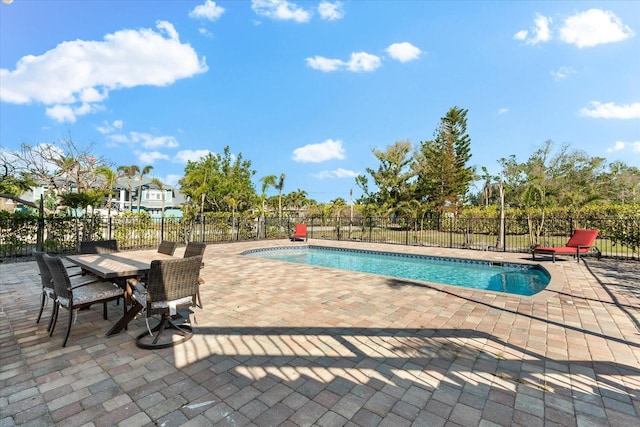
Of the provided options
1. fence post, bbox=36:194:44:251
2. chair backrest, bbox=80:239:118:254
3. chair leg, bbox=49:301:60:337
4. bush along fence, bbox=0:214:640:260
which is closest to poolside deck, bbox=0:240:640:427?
chair leg, bbox=49:301:60:337

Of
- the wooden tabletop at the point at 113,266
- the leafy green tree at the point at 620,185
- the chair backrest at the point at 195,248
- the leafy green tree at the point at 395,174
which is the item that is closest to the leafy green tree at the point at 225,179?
the leafy green tree at the point at 395,174

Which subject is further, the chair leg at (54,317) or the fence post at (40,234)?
the fence post at (40,234)

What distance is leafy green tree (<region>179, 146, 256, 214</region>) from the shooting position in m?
25.8

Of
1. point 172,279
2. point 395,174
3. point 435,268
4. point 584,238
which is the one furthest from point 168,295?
point 395,174

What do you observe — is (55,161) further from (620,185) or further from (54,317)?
(620,185)

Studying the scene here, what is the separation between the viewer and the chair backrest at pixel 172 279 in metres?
2.63

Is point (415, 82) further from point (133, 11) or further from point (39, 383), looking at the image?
point (39, 383)

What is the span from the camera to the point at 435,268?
9.50 m

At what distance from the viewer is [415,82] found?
15.4 m

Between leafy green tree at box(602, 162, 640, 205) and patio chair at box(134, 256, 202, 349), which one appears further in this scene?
leafy green tree at box(602, 162, 640, 205)

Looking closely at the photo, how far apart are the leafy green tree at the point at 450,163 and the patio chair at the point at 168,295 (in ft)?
80.4

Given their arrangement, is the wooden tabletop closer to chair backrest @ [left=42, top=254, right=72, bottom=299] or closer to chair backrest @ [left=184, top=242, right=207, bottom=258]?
chair backrest @ [left=42, top=254, right=72, bottom=299]

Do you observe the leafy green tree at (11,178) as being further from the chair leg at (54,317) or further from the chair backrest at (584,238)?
the chair backrest at (584,238)

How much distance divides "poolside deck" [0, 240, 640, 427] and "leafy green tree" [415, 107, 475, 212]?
21.1 m
